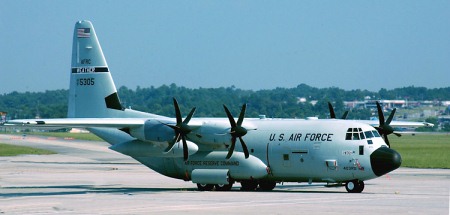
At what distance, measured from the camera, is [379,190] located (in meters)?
35.8

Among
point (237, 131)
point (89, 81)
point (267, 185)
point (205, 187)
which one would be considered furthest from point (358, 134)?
point (89, 81)

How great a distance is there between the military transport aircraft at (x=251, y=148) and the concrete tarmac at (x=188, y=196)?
807mm

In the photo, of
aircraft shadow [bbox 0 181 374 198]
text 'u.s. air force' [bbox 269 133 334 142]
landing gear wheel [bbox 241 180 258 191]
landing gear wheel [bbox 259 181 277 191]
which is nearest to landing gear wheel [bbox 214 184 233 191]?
aircraft shadow [bbox 0 181 374 198]

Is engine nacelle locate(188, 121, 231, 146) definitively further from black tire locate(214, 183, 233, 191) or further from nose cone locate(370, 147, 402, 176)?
nose cone locate(370, 147, 402, 176)

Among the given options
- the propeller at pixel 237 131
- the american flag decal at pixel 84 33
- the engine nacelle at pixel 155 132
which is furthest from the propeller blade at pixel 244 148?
the american flag decal at pixel 84 33

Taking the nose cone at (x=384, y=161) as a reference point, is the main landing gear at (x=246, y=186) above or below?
below

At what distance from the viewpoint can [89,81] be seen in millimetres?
39844

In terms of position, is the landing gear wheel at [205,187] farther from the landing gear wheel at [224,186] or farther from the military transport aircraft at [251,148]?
the landing gear wheel at [224,186]

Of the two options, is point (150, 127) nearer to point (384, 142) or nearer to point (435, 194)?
point (384, 142)

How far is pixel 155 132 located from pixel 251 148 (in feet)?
13.4

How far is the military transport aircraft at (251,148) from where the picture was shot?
33.6 meters

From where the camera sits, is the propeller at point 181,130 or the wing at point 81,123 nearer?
the wing at point 81,123

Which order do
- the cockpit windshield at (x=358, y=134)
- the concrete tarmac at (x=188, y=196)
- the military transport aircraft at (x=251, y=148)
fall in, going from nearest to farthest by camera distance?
the concrete tarmac at (x=188, y=196) < the military transport aircraft at (x=251, y=148) < the cockpit windshield at (x=358, y=134)

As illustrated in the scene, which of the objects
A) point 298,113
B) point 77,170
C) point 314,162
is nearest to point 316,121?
point 314,162
